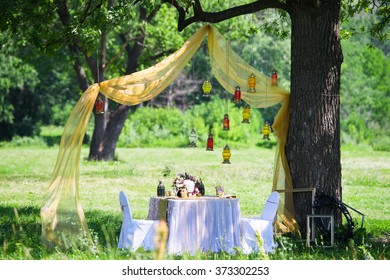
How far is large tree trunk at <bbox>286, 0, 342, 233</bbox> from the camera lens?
11.6 meters

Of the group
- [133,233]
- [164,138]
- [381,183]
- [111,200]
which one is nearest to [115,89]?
[133,233]

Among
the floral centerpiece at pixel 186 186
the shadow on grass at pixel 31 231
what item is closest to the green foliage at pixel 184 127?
the shadow on grass at pixel 31 231

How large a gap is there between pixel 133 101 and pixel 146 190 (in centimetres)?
848

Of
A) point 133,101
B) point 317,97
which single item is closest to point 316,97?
point 317,97

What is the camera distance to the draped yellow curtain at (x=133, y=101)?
10.9 metres

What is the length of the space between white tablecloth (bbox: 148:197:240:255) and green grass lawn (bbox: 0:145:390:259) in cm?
44

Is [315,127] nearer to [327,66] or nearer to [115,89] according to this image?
[327,66]

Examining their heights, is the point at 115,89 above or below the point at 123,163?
above

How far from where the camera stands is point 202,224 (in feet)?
34.2

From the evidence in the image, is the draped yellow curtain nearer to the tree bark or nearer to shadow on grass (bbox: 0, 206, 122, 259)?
shadow on grass (bbox: 0, 206, 122, 259)

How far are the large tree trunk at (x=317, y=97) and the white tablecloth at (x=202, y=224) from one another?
1.60 metres

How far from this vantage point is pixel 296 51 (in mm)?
11820

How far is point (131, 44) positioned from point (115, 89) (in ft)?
59.6

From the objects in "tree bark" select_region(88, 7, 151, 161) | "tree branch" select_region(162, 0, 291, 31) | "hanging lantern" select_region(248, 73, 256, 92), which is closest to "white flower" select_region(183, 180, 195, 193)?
"hanging lantern" select_region(248, 73, 256, 92)
